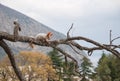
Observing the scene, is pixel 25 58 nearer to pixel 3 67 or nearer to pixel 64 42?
pixel 3 67

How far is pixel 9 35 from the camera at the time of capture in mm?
6695

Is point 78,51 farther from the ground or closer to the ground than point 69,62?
farther from the ground

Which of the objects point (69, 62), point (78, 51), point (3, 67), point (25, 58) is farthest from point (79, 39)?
point (25, 58)

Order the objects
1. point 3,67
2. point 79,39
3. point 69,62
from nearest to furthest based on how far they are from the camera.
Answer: point 79,39 → point 69,62 → point 3,67

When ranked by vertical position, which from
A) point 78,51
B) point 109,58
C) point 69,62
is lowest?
point 109,58

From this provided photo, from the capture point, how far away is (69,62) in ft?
24.7

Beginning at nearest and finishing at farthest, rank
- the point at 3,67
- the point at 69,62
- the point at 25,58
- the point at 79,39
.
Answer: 1. the point at 79,39
2. the point at 69,62
3. the point at 3,67
4. the point at 25,58

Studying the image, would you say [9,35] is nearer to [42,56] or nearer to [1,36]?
[1,36]

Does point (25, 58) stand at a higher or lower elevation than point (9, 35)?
lower

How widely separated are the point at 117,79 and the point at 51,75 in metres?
8.50

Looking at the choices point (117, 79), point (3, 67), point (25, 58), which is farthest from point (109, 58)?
point (3, 67)

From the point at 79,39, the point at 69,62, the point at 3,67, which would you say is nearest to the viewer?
the point at 79,39

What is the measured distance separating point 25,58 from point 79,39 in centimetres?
5613

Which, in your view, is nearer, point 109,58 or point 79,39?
point 79,39
